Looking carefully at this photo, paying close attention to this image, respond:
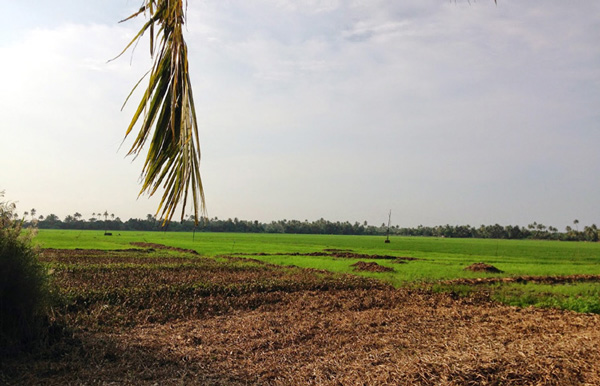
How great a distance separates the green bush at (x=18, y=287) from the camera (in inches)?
254

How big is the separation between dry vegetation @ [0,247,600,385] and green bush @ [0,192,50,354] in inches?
14.7

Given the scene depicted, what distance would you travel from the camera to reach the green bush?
6.46 m

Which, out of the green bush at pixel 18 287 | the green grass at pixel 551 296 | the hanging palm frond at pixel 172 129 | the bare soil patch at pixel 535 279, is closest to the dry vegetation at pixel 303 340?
the green bush at pixel 18 287

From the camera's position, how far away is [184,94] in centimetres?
191

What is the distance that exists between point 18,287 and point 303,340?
4.72 metres

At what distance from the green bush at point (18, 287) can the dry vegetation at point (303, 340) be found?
37 cm

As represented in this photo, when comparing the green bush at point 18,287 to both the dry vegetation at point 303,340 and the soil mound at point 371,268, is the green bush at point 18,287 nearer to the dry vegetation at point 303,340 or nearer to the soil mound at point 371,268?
the dry vegetation at point 303,340

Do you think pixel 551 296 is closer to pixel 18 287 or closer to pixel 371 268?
pixel 371 268

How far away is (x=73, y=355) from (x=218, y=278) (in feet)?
36.7

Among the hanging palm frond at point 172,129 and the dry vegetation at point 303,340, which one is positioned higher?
the hanging palm frond at point 172,129

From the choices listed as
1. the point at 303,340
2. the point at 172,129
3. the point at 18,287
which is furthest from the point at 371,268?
the point at 172,129

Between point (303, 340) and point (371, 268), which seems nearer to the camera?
point (303, 340)

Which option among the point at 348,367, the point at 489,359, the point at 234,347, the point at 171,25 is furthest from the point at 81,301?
the point at 171,25

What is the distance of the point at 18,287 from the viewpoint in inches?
258
